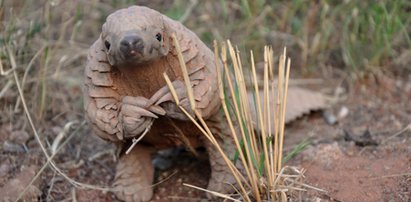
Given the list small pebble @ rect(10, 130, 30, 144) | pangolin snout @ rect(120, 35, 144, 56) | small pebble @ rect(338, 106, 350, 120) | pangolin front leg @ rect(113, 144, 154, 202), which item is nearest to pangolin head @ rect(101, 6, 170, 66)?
pangolin snout @ rect(120, 35, 144, 56)

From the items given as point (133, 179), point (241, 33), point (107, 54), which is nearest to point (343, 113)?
point (241, 33)

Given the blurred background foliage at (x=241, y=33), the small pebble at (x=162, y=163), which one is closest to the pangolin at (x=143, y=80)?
the small pebble at (x=162, y=163)

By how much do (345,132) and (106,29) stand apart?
4.66 ft

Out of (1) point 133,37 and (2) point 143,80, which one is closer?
(1) point 133,37

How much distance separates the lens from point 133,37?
80.4 inches

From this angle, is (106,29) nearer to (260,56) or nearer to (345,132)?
(345,132)

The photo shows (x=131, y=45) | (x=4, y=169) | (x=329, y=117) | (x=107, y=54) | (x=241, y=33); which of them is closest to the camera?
(x=131, y=45)

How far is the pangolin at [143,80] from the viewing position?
83.0 inches

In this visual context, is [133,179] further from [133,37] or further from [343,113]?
→ [343,113]

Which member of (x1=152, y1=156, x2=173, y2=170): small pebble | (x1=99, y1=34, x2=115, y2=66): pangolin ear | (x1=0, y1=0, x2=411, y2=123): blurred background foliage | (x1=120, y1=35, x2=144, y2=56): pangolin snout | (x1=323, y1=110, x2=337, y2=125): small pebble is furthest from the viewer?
(x1=323, y1=110, x2=337, y2=125): small pebble

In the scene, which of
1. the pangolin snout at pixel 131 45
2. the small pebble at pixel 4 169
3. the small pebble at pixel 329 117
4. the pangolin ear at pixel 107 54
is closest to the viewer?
the pangolin snout at pixel 131 45

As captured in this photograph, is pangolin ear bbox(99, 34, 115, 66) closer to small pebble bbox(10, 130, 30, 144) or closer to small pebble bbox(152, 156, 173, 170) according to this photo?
small pebble bbox(152, 156, 173, 170)

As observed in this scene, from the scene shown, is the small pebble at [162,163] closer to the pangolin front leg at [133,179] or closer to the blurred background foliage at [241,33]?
the pangolin front leg at [133,179]

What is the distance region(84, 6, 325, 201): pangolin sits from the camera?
211 cm
